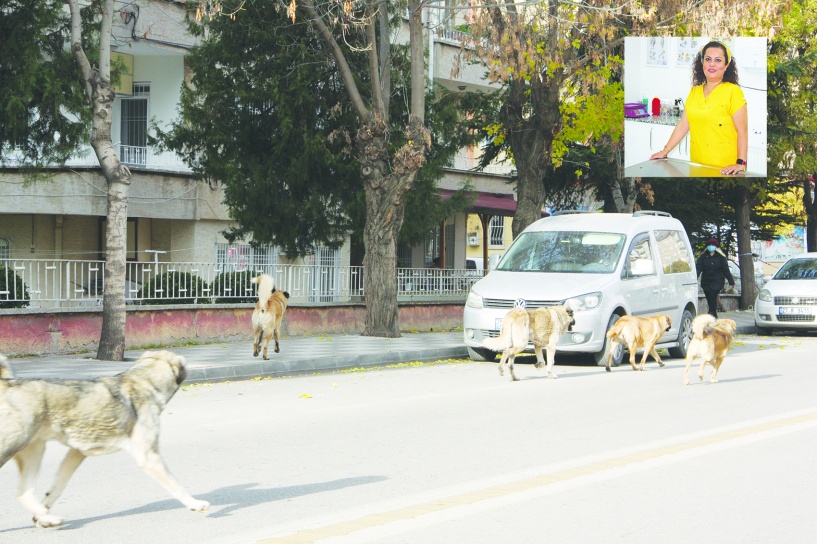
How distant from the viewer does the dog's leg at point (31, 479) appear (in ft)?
19.6

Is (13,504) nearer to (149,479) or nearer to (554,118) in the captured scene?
(149,479)

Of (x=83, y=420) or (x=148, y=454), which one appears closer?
(x=83, y=420)

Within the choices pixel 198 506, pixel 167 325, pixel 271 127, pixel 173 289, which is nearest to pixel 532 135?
pixel 271 127

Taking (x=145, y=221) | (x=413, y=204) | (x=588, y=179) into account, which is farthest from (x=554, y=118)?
(x=145, y=221)

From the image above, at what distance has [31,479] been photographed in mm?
6012

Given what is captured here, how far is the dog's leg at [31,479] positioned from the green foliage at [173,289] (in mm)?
12658

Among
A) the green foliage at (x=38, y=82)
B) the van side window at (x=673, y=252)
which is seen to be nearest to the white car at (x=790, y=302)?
the van side window at (x=673, y=252)

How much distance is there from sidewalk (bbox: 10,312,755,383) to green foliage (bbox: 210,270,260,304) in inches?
35.9

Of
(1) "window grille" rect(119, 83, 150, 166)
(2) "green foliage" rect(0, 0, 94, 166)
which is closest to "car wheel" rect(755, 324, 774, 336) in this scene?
(1) "window grille" rect(119, 83, 150, 166)

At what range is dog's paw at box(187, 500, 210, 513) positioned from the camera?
6.20m

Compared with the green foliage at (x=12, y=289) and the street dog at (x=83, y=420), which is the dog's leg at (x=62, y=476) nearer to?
the street dog at (x=83, y=420)

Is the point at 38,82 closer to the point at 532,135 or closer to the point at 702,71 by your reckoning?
the point at 532,135

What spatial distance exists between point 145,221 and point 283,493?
72.0ft

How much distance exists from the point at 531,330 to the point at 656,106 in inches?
521
